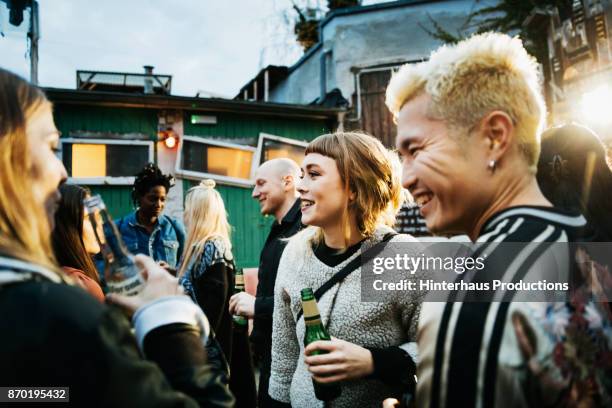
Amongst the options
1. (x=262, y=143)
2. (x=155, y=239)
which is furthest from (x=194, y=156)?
(x=155, y=239)

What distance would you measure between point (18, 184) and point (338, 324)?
146cm

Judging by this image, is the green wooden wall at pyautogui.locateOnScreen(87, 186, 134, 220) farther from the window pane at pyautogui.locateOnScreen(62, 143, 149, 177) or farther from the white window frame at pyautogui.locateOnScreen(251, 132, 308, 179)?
the white window frame at pyautogui.locateOnScreen(251, 132, 308, 179)

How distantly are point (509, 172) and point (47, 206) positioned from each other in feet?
4.08

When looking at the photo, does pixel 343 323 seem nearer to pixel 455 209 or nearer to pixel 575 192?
pixel 455 209

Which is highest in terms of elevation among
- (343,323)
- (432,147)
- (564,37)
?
(564,37)

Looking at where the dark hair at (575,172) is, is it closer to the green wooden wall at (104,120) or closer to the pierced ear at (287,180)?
the pierced ear at (287,180)

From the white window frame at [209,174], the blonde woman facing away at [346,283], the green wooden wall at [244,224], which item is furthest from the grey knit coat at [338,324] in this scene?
the white window frame at [209,174]

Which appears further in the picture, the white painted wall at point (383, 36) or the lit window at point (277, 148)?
the white painted wall at point (383, 36)

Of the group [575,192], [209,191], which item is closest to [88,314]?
[575,192]

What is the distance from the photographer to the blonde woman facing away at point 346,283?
1957mm

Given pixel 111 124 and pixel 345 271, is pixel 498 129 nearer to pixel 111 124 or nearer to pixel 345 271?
pixel 345 271

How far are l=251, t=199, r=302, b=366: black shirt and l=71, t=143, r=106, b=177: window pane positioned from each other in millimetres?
6284

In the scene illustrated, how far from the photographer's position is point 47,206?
3.71 feet

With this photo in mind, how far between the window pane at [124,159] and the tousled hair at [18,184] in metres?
8.21
